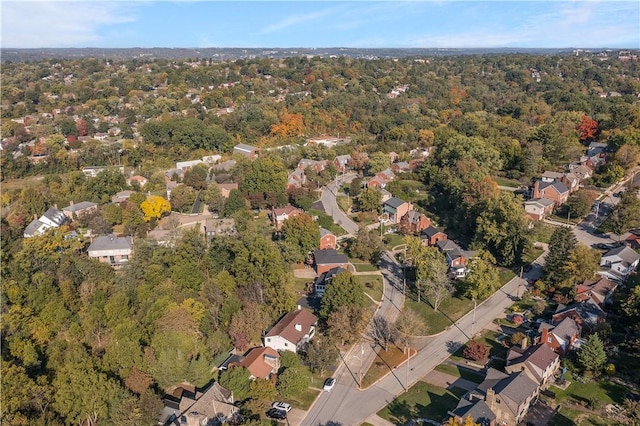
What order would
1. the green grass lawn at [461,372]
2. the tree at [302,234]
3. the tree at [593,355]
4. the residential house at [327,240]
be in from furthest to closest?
the residential house at [327,240], the tree at [302,234], the green grass lawn at [461,372], the tree at [593,355]

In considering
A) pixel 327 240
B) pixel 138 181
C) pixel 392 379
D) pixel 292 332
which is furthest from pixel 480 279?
pixel 138 181

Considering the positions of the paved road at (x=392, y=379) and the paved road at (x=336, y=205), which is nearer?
the paved road at (x=392, y=379)

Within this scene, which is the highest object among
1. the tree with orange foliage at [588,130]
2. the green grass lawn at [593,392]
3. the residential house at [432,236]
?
the tree with orange foliage at [588,130]

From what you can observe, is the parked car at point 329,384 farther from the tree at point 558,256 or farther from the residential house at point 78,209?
the residential house at point 78,209

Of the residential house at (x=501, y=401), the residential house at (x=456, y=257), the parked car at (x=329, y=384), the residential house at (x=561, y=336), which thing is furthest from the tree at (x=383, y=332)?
the residential house at (x=456, y=257)

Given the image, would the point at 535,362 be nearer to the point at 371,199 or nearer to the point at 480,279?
the point at 480,279

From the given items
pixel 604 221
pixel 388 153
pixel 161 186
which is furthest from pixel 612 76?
pixel 161 186
